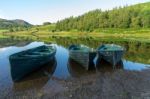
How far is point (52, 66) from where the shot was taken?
81.1 feet

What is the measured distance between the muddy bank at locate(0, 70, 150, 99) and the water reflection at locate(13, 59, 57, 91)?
61 cm

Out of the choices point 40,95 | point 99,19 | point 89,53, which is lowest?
point 40,95

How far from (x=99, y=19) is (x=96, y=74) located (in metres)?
97.7

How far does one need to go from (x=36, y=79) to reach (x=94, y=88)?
5.94 meters

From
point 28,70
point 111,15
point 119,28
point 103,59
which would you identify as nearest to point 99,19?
point 111,15

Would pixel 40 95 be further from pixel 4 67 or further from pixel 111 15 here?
pixel 111 15

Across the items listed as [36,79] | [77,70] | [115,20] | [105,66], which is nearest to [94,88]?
[36,79]

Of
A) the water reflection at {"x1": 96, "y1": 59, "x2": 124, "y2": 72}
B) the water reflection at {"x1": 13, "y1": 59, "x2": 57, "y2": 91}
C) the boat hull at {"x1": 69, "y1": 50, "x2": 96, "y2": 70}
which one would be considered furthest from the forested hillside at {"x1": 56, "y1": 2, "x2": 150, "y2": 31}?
the water reflection at {"x1": 13, "y1": 59, "x2": 57, "y2": 91}

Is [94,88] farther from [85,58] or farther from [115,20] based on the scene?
[115,20]

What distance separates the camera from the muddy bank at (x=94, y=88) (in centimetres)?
1397

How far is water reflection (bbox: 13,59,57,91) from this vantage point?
54.4 ft

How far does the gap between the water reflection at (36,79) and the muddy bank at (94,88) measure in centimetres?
61

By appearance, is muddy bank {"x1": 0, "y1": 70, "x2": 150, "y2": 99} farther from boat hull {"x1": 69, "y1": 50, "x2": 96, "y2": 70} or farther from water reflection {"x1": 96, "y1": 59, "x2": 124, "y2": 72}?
boat hull {"x1": 69, "y1": 50, "x2": 96, "y2": 70}

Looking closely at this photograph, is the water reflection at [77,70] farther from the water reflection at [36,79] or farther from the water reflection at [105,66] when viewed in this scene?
the water reflection at [36,79]
